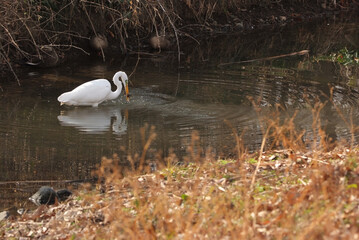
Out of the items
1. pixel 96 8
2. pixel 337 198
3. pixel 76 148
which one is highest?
pixel 96 8

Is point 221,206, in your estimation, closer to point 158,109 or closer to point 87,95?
point 158,109

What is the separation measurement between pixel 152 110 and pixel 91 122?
3.96 ft

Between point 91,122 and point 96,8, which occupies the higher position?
point 96,8

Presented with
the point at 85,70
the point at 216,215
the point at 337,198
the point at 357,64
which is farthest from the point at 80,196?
the point at 357,64

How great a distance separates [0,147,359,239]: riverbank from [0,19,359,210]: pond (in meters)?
0.96

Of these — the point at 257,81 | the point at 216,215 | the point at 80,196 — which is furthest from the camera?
the point at 257,81

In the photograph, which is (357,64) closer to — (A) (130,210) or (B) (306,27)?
(B) (306,27)

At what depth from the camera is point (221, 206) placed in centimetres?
563

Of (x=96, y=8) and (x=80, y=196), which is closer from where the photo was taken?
(x=80, y=196)

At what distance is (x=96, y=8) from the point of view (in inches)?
639

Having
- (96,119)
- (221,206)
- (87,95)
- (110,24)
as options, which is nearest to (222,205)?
(221,206)

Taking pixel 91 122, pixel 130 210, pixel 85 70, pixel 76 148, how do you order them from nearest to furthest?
pixel 130 210 → pixel 76 148 → pixel 91 122 → pixel 85 70

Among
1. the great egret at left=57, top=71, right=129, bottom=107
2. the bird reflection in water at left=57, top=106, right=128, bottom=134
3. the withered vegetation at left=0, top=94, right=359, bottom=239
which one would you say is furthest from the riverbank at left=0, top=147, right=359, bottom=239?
the great egret at left=57, top=71, right=129, bottom=107

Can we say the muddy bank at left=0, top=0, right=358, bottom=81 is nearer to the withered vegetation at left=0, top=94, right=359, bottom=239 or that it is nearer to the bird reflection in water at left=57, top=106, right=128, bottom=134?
the bird reflection in water at left=57, top=106, right=128, bottom=134
